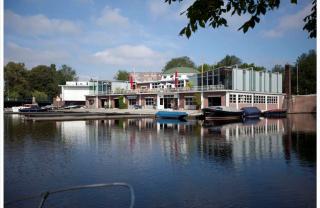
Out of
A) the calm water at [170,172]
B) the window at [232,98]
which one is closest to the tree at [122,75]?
the window at [232,98]

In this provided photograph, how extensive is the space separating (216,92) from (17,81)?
2164 inches

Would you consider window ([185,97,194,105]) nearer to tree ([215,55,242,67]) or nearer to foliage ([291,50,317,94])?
foliage ([291,50,317,94])

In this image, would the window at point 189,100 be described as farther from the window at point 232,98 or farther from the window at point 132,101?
the window at point 132,101

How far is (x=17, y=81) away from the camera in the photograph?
82.4m

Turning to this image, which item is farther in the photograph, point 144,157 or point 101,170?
point 144,157

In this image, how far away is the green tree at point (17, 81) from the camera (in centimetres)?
7912

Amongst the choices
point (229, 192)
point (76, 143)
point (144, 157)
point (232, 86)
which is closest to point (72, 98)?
point (232, 86)

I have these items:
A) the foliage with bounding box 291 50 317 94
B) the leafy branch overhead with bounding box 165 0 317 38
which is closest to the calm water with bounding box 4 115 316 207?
the leafy branch overhead with bounding box 165 0 317 38

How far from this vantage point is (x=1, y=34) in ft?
Result: 11.6

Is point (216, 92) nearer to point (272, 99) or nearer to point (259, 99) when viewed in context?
point (259, 99)

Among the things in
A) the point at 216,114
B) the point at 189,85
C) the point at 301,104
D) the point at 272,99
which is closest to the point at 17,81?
the point at 189,85

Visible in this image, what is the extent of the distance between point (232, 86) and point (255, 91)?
5040mm

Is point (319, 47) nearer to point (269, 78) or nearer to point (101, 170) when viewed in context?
point (101, 170)

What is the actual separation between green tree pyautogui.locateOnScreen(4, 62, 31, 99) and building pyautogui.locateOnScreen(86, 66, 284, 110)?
97.7ft
